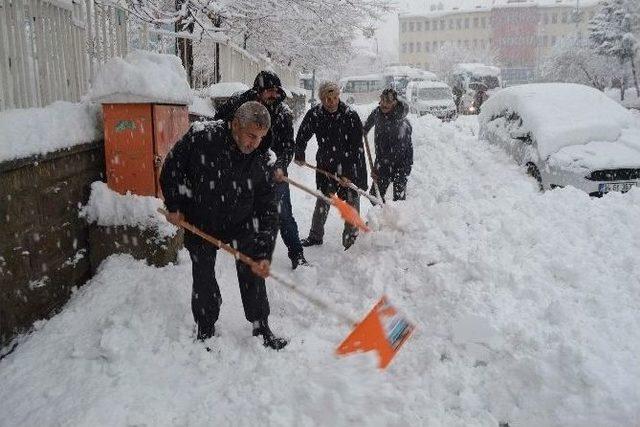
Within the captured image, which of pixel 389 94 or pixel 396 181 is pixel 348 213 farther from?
pixel 389 94

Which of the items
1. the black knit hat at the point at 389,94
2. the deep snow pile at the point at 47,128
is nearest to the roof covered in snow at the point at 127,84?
the deep snow pile at the point at 47,128

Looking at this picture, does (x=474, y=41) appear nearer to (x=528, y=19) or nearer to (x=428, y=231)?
(x=528, y=19)

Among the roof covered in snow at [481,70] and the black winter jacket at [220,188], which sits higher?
the roof covered in snow at [481,70]

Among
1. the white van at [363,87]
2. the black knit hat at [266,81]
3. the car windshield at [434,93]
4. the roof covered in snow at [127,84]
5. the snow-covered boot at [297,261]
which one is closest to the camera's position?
the roof covered in snow at [127,84]

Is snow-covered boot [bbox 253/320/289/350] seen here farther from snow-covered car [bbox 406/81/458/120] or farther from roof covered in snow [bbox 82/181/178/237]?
snow-covered car [bbox 406/81/458/120]

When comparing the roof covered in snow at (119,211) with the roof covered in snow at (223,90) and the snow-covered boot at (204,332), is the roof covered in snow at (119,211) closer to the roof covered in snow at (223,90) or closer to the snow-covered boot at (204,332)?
the snow-covered boot at (204,332)

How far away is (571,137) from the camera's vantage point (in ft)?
23.2

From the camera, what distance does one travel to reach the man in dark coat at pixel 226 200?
3227 millimetres

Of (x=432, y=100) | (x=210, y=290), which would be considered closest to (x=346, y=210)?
(x=210, y=290)

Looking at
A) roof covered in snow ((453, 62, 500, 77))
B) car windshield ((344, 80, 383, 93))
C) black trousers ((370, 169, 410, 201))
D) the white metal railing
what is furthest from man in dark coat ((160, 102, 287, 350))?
car windshield ((344, 80, 383, 93))

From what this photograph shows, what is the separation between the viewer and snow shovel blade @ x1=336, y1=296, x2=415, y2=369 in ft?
10.6

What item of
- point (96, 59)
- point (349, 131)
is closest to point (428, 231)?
point (349, 131)

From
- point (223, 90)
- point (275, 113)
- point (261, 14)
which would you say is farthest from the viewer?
point (261, 14)

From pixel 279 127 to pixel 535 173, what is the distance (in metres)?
4.36
